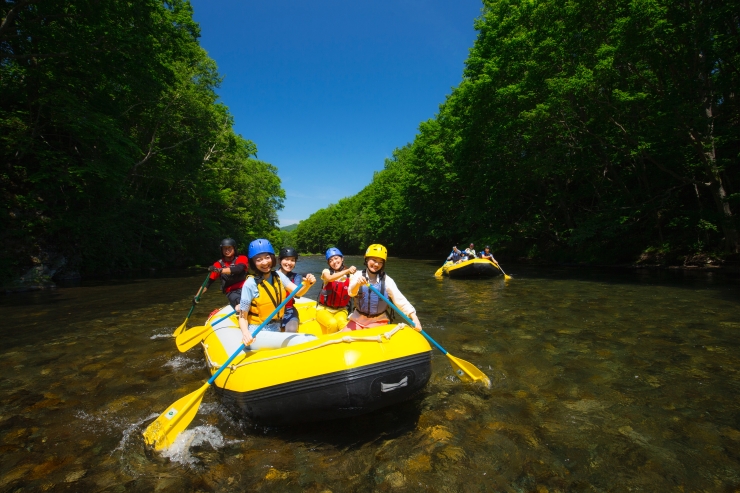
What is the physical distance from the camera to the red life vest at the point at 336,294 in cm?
575

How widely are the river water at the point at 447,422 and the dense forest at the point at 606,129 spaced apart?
10.6 metres

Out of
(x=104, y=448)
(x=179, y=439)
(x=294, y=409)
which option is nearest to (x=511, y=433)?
(x=294, y=409)

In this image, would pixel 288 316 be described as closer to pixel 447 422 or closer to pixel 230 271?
pixel 230 271

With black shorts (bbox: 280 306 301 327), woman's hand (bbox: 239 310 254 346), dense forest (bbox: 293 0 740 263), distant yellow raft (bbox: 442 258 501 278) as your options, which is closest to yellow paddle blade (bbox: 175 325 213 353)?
black shorts (bbox: 280 306 301 327)

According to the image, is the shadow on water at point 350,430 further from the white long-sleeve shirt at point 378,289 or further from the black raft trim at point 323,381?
the white long-sleeve shirt at point 378,289

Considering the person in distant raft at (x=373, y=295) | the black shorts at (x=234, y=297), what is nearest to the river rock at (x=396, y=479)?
the person in distant raft at (x=373, y=295)

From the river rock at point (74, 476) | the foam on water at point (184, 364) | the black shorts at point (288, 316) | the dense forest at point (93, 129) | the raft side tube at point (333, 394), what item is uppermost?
the dense forest at point (93, 129)

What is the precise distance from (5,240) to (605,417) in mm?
18126

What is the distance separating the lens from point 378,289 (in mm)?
4410

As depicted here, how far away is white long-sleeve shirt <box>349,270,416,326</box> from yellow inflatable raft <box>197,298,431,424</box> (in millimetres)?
670

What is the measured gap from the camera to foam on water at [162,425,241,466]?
3215 millimetres

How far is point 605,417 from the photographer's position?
Answer: 3.73 meters

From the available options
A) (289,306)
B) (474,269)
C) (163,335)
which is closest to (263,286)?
(289,306)

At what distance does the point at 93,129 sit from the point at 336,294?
1278 centimetres
